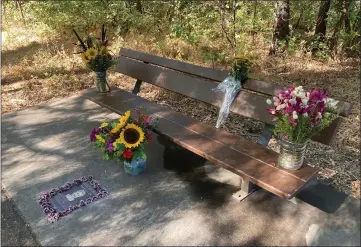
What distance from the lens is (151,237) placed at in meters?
2.74

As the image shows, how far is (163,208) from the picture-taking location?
10.0 ft

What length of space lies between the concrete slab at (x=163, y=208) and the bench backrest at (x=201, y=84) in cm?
74

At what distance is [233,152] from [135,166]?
1130mm

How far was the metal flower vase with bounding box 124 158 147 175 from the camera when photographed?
3473mm

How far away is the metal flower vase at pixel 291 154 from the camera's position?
2637 millimetres

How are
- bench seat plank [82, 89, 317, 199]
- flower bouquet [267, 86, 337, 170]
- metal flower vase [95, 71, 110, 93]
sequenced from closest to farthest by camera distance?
flower bouquet [267, 86, 337, 170] < bench seat plank [82, 89, 317, 199] < metal flower vase [95, 71, 110, 93]

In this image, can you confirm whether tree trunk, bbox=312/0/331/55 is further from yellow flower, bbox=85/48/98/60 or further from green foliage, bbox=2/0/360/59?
yellow flower, bbox=85/48/98/60

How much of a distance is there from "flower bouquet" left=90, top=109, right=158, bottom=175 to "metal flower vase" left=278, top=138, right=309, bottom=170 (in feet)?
4.46

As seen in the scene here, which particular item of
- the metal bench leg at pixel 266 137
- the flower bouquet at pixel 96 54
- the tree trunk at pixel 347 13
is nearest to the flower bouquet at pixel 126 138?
the metal bench leg at pixel 266 137

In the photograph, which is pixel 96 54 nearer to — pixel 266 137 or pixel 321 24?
pixel 266 137

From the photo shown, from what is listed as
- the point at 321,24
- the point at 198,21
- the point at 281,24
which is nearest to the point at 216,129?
the point at 281,24

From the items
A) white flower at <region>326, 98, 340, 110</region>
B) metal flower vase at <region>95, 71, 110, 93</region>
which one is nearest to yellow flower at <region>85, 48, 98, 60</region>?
metal flower vase at <region>95, 71, 110, 93</region>

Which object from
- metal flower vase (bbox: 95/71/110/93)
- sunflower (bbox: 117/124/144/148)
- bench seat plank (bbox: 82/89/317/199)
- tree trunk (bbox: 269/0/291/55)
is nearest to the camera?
bench seat plank (bbox: 82/89/317/199)

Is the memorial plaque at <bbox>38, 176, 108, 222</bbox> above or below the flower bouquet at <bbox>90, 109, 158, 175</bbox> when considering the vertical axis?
below
